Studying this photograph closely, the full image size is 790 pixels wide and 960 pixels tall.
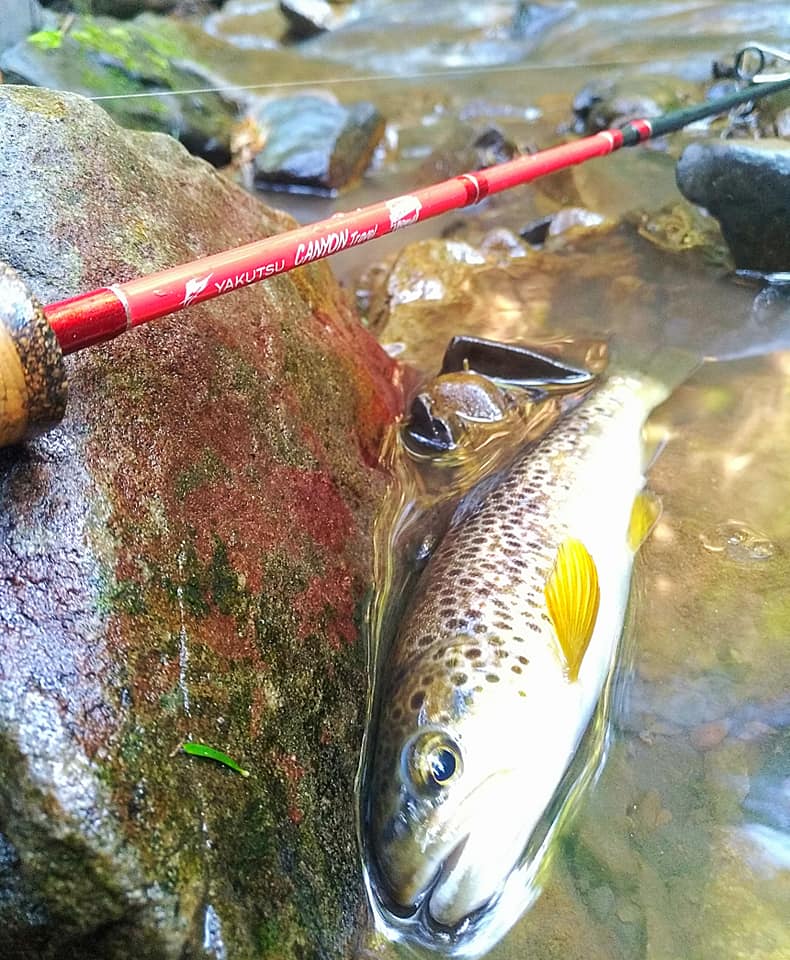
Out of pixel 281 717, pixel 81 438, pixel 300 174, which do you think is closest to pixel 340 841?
pixel 281 717

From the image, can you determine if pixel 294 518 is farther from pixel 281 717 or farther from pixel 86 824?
pixel 86 824

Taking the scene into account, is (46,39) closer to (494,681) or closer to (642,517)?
(642,517)

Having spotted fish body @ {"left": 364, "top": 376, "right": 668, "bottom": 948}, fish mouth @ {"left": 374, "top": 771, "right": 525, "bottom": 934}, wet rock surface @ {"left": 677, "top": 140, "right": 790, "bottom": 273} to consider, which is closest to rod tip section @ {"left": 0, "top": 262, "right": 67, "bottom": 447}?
spotted fish body @ {"left": 364, "top": 376, "right": 668, "bottom": 948}

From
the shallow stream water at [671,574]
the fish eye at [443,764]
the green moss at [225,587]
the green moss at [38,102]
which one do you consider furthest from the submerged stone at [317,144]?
the fish eye at [443,764]

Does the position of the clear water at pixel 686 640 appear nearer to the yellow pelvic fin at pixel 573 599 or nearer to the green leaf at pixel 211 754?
the yellow pelvic fin at pixel 573 599

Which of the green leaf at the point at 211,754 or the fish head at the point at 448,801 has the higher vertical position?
the green leaf at the point at 211,754

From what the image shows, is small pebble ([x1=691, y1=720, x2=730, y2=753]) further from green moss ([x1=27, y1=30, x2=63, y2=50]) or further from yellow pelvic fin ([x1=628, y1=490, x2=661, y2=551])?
green moss ([x1=27, y1=30, x2=63, y2=50])
